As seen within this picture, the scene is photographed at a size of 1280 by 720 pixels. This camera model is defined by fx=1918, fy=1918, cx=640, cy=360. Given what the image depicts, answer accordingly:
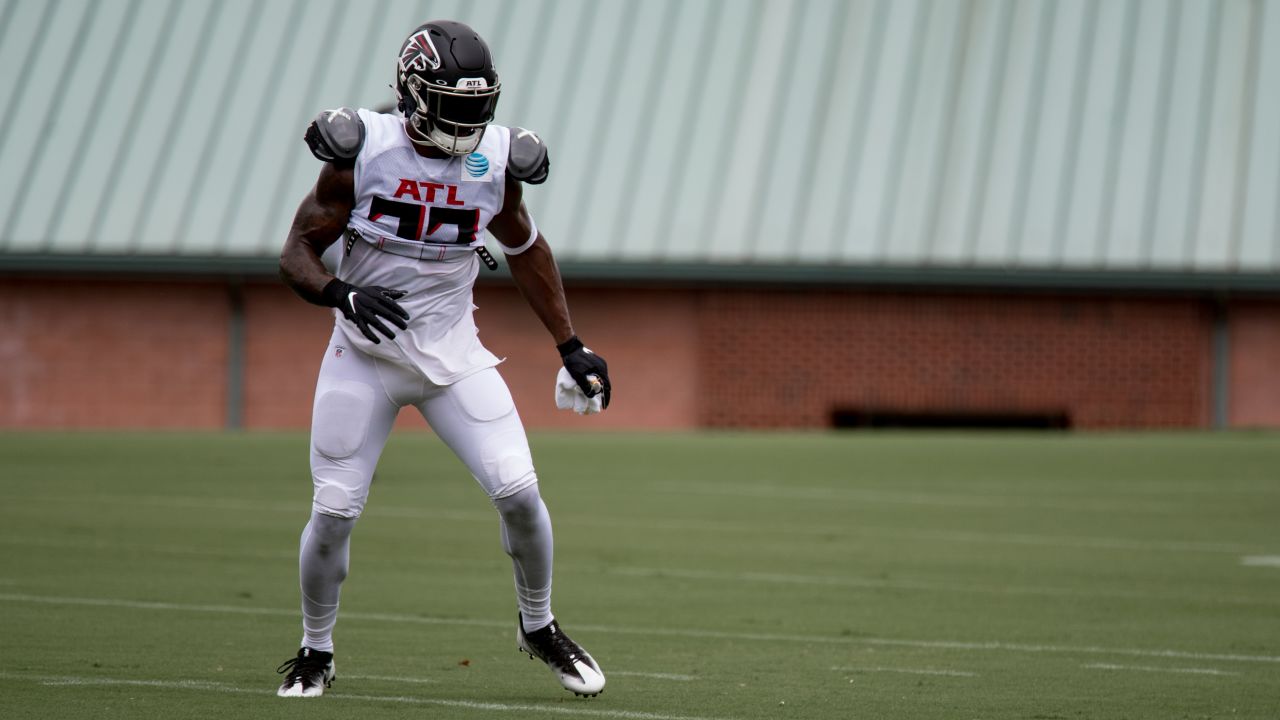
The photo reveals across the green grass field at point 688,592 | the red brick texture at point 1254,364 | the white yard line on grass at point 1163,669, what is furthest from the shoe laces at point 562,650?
the red brick texture at point 1254,364

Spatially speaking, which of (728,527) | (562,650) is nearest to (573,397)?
(562,650)

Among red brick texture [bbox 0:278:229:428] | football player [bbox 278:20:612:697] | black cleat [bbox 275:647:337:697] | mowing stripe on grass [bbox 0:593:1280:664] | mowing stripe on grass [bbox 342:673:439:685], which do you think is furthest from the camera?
red brick texture [bbox 0:278:229:428]

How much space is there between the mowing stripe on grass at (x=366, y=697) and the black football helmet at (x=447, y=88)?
6.21 ft

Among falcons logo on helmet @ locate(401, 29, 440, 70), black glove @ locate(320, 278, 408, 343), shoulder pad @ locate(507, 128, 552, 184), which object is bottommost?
black glove @ locate(320, 278, 408, 343)

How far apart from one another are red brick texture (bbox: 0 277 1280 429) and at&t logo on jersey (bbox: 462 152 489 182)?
65.4ft

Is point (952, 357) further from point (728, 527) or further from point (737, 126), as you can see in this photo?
point (728, 527)

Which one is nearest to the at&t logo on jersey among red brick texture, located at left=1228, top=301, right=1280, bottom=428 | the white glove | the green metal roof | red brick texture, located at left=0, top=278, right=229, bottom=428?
the white glove

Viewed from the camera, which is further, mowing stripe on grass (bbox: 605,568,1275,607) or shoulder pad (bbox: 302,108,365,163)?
mowing stripe on grass (bbox: 605,568,1275,607)

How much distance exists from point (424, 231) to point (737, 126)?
69.6 ft

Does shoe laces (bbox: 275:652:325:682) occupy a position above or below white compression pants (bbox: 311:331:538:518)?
below

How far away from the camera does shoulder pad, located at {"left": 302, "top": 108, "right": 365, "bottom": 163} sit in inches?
254

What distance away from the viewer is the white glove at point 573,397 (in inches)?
275

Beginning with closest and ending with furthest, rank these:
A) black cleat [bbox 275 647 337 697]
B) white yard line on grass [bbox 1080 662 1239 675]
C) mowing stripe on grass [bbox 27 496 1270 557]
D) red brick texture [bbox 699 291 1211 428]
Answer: black cleat [bbox 275 647 337 697], white yard line on grass [bbox 1080 662 1239 675], mowing stripe on grass [bbox 27 496 1270 557], red brick texture [bbox 699 291 1211 428]

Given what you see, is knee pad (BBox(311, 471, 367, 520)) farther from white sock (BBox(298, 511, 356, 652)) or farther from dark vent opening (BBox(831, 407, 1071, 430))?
dark vent opening (BBox(831, 407, 1071, 430))
